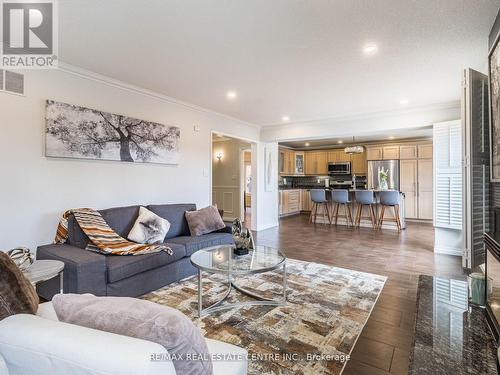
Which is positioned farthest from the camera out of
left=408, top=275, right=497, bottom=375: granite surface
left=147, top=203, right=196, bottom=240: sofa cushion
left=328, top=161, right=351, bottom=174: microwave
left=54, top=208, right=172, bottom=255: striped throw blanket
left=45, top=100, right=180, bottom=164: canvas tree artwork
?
left=328, top=161, right=351, bottom=174: microwave

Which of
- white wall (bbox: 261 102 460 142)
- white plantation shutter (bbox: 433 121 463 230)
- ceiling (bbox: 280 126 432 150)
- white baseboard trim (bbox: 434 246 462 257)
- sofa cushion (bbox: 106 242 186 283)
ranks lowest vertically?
white baseboard trim (bbox: 434 246 462 257)

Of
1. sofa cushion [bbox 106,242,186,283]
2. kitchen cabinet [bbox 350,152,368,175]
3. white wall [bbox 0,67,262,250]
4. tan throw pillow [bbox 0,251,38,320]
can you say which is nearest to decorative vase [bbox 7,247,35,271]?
sofa cushion [bbox 106,242,186,283]

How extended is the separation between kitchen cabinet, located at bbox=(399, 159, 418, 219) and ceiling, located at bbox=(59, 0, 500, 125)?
404 centimetres

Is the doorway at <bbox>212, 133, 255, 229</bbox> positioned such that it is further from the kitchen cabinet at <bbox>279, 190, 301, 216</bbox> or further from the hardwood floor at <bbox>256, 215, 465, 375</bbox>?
the hardwood floor at <bbox>256, 215, 465, 375</bbox>

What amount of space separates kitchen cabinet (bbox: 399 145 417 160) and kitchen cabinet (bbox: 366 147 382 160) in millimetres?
557

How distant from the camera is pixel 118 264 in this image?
96.2 inches

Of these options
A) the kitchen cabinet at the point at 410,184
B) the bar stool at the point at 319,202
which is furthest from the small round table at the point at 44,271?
the kitchen cabinet at the point at 410,184

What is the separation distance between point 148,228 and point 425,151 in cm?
763

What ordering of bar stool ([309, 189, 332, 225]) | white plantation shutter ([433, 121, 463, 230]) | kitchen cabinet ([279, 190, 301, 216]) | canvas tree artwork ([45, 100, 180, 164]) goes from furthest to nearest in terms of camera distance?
kitchen cabinet ([279, 190, 301, 216]) → bar stool ([309, 189, 332, 225]) → white plantation shutter ([433, 121, 463, 230]) → canvas tree artwork ([45, 100, 180, 164])

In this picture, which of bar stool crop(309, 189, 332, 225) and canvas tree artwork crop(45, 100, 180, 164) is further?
bar stool crop(309, 189, 332, 225)

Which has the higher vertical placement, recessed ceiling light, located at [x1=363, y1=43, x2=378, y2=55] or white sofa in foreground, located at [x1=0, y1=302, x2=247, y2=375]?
recessed ceiling light, located at [x1=363, y1=43, x2=378, y2=55]

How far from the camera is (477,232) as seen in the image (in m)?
2.58

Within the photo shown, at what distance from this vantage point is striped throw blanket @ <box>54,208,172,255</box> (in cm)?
264

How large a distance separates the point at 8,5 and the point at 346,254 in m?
4.72
